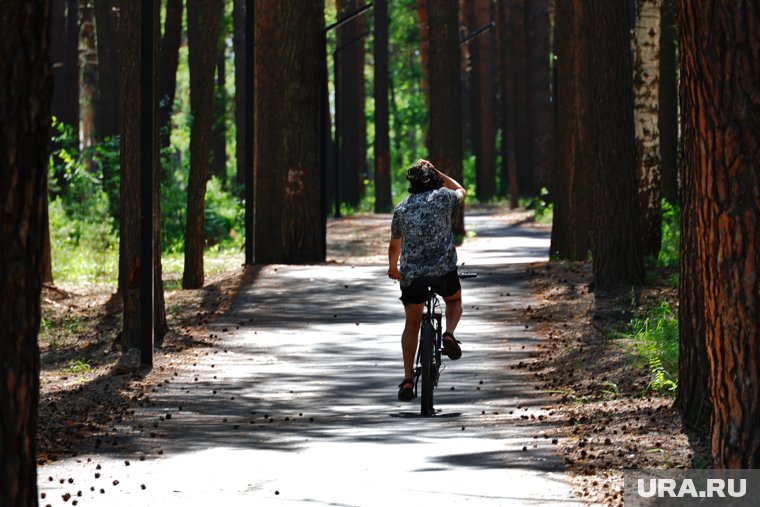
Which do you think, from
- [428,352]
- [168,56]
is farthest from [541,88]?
[428,352]

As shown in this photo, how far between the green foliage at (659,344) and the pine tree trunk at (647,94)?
11.1ft

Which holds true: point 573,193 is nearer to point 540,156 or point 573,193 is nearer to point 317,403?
point 317,403

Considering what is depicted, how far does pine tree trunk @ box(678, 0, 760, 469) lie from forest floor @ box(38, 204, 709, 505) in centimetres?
125

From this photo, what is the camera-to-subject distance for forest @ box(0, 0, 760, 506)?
18.9 feet

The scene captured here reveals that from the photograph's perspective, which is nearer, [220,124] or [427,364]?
[427,364]

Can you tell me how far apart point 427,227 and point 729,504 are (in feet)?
15.7

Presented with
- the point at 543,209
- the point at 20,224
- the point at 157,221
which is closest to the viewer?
the point at 20,224

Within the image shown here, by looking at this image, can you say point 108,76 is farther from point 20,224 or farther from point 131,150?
point 20,224

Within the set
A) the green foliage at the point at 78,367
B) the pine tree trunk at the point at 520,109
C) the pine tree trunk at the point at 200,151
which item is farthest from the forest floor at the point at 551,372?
the pine tree trunk at the point at 520,109

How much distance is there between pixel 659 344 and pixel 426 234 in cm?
368

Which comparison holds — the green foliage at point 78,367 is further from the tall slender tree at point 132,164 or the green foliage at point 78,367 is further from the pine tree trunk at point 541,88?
the pine tree trunk at point 541,88

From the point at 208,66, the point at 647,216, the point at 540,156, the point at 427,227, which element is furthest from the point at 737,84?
the point at 540,156

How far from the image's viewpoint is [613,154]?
18078 mm

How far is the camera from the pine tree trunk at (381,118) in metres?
53.2
